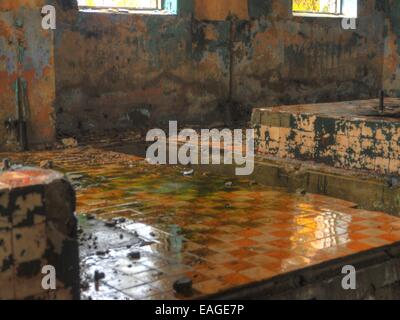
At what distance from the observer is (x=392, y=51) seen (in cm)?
1113

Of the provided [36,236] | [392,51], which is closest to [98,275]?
[36,236]

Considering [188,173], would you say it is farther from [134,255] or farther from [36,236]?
[36,236]

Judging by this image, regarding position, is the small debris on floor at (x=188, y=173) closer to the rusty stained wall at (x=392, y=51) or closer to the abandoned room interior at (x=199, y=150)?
the abandoned room interior at (x=199, y=150)

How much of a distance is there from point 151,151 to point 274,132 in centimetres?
165

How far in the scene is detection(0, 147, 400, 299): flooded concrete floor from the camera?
3141 mm

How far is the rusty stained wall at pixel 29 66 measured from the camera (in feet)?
21.1

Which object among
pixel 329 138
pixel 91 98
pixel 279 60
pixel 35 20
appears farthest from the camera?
pixel 279 60

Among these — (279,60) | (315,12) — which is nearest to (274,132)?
(279,60)

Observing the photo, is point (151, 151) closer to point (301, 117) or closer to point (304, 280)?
point (301, 117)

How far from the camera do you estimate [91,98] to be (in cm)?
771

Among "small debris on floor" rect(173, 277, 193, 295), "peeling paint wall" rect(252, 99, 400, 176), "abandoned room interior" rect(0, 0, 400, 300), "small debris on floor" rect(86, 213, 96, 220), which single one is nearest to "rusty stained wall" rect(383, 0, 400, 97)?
A: "abandoned room interior" rect(0, 0, 400, 300)

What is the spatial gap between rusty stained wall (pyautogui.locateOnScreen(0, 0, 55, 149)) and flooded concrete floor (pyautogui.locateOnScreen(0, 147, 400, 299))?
108 cm

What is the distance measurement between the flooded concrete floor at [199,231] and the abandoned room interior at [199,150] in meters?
0.02

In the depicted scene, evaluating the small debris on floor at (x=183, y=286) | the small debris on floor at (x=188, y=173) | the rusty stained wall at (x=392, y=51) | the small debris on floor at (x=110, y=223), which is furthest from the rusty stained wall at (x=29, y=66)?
the rusty stained wall at (x=392, y=51)
